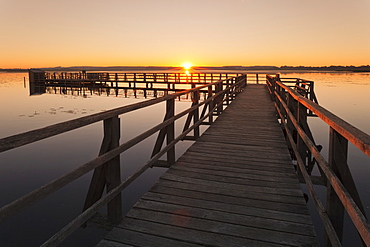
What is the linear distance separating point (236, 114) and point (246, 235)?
7989 millimetres

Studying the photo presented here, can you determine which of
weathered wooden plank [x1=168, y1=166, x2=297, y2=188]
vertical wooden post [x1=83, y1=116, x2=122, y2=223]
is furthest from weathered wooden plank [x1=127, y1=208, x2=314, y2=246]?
weathered wooden plank [x1=168, y1=166, x2=297, y2=188]

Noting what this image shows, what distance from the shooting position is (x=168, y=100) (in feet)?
16.0

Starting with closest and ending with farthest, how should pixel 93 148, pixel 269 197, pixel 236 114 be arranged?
pixel 269 197 < pixel 236 114 < pixel 93 148

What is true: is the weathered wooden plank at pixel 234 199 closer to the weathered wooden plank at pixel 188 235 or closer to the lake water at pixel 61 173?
the weathered wooden plank at pixel 188 235

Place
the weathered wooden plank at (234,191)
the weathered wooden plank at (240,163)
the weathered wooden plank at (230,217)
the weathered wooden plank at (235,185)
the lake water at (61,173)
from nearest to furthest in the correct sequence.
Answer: the weathered wooden plank at (230,217), the weathered wooden plank at (234,191), the weathered wooden plank at (235,185), the weathered wooden plank at (240,163), the lake water at (61,173)

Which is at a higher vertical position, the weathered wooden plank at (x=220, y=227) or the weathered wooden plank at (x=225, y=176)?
the weathered wooden plank at (x=225, y=176)

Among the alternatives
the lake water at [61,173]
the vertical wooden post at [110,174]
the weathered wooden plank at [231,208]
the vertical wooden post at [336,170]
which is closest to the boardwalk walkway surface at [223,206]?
the weathered wooden plank at [231,208]

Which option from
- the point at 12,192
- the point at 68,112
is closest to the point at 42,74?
the point at 68,112

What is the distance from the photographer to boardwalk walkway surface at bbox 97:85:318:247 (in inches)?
107

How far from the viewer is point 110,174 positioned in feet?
10.1

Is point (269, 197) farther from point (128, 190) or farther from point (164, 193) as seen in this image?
point (128, 190)

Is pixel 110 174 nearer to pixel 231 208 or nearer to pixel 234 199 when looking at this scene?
pixel 231 208

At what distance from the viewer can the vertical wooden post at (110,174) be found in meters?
2.98

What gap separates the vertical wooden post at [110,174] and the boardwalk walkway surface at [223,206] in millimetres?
170
